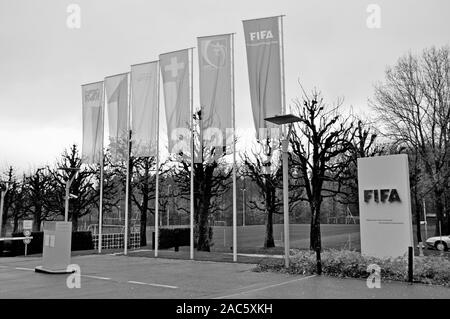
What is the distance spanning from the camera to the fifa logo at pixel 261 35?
17.1 metres

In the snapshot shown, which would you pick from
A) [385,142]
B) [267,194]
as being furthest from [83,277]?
[385,142]

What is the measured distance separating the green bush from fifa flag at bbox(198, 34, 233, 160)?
683 centimetres

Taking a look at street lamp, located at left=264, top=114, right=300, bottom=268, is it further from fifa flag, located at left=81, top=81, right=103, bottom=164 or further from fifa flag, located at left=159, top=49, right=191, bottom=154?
fifa flag, located at left=81, top=81, right=103, bottom=164

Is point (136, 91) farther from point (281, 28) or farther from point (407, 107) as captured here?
point (407, 107)

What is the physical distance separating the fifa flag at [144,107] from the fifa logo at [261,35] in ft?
18.5

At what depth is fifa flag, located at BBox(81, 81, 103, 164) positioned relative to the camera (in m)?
22.6

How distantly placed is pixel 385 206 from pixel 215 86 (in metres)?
8.51

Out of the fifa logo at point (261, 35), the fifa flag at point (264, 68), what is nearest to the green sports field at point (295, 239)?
the fifa flag at point (264, 68)

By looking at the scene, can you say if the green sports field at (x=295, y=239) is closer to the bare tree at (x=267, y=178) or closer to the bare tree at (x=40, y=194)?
the bare tree at (x=267, y=178)

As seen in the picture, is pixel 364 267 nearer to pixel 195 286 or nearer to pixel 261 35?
pixel 195 286

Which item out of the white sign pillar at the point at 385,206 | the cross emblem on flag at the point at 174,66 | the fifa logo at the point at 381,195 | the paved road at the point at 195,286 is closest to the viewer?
the paved road at the point at 195,286

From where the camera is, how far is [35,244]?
93.3 feet
